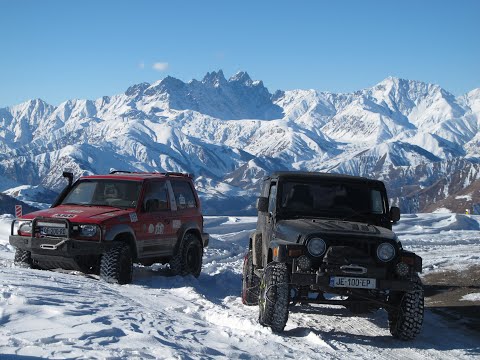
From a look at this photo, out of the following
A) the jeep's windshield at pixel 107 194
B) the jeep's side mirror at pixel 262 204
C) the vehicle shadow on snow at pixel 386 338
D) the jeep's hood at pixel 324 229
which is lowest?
the vehicle shadow on snow at pixel 386 338

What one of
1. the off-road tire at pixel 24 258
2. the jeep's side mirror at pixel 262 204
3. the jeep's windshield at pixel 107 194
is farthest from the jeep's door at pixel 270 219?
the off-road tire at pixel 24 258

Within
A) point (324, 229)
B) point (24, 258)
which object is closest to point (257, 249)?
point (324, 229)

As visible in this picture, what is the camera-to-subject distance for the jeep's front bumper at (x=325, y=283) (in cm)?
743

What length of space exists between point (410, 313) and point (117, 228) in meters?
5.14

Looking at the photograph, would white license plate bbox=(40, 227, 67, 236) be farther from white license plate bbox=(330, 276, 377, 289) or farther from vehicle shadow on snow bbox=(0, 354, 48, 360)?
vehicle shadow on snow bbox=(0, 354, 48, 360)

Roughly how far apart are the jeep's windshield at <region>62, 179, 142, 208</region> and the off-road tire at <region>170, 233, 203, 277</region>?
1.46 metres

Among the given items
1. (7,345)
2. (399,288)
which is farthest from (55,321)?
(399,288)

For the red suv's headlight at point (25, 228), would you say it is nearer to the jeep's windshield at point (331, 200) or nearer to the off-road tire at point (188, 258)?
the off-road tire at point (188, 258)

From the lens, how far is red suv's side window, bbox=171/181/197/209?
12885 millimetres

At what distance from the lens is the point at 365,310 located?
8688 millimetres

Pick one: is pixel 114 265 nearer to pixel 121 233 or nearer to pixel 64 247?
pixel 121 233

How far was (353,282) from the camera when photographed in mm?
7496

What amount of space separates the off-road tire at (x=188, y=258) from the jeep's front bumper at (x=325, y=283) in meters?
5.29

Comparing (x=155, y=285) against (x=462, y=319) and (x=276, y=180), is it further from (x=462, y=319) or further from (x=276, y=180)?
(x=462, y=319)
